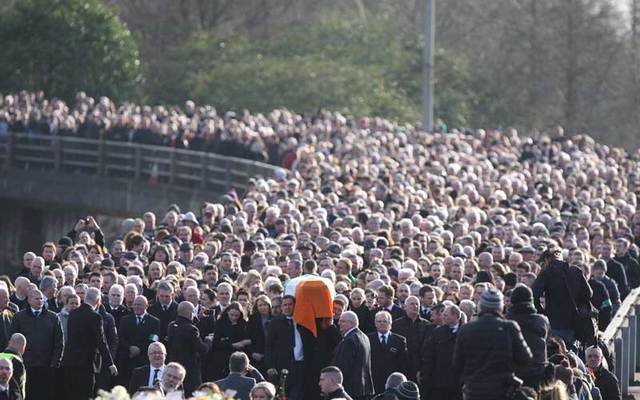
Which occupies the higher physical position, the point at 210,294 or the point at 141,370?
the point at 210,294

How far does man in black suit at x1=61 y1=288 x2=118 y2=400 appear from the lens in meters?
19.9

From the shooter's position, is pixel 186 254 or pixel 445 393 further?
pixel 186 254

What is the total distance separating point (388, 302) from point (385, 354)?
3.27ft

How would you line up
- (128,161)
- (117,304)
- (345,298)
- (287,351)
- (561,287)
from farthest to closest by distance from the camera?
(128,161), (117,304), (345,298), (287,351), (561,287)

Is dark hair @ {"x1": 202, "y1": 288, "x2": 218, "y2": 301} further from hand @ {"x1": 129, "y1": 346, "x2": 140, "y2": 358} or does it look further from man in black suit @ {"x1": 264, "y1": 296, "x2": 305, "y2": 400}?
man in black suit @ {"x1": 264, "y1": 296, "x2": 305, "y2": 400}

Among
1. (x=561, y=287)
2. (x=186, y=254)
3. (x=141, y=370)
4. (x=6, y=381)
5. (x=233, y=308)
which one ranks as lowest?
(x=6, y=381)

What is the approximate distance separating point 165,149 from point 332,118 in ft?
12.7

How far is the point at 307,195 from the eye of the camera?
1233 inches

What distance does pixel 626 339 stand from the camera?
22016mm

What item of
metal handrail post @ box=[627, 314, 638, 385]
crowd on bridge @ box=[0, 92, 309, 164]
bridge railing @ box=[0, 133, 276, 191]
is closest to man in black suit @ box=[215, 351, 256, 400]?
metal handrail post @ box=[627, 314, 638, 385]

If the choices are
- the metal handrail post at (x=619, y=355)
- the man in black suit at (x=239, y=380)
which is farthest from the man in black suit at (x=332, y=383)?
the metal handrail post at (x=619, y=355)

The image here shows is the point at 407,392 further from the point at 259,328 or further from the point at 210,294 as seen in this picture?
the point at 210,294

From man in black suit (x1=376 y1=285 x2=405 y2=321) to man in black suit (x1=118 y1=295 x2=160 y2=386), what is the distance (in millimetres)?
2246

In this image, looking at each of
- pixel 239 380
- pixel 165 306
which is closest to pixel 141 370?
pixel 239 380
